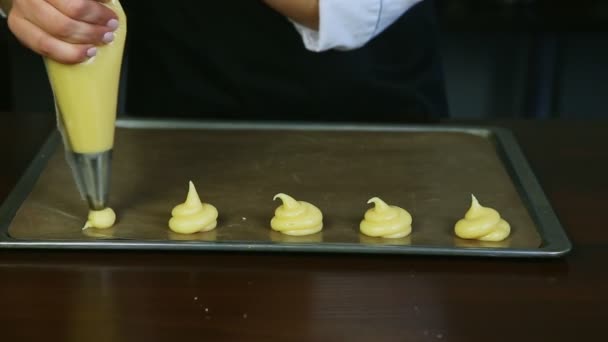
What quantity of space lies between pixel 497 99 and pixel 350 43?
132cm

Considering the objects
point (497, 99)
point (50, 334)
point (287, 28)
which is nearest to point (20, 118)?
point (287, 28)

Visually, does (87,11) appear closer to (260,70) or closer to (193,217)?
(193,217)

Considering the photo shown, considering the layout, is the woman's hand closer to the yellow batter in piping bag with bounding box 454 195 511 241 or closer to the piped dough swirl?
the piped dough swirl

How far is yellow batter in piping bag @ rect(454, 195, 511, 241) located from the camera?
2.43 ft

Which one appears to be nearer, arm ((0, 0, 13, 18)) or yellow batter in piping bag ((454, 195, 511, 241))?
yellow batter in piping bag ((454, 195, 511, 241))

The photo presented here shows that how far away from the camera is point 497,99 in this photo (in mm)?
2150

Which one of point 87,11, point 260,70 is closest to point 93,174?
point 87,11

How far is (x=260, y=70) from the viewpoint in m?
1.09

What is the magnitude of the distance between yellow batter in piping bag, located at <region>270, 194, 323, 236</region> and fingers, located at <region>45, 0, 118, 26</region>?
0.20 metres

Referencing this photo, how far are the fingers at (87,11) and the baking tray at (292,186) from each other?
168 mm

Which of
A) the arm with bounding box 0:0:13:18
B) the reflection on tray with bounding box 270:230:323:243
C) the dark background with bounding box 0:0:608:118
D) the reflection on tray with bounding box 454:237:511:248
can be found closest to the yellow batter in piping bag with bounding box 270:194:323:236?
the reflection on tray with bounding box 270:230:323:243

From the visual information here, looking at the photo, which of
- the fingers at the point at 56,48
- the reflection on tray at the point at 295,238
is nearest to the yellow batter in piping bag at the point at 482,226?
the reflection on tray at the point at 295,238

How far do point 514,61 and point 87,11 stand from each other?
1530 mm

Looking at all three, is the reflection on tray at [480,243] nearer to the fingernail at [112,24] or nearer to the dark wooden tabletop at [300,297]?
the dark wooden tabletop at [300,297]
